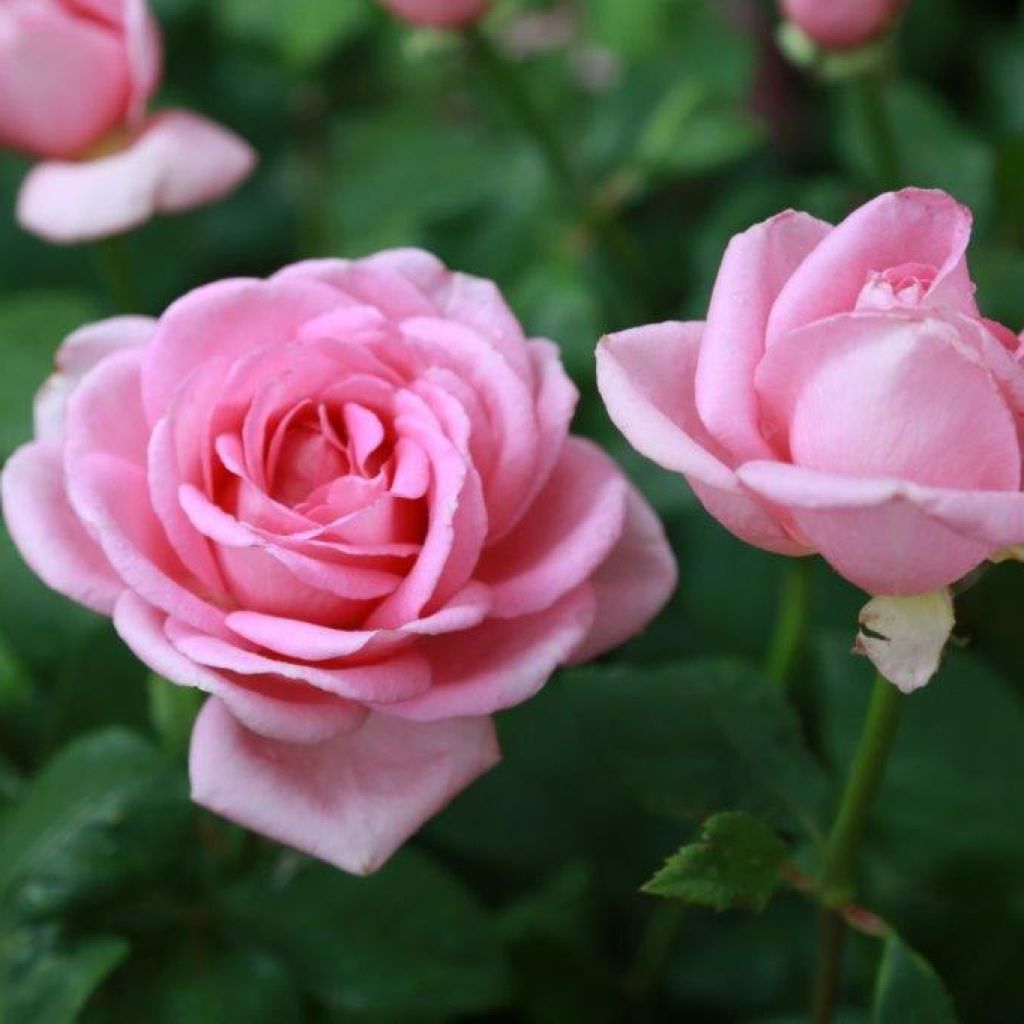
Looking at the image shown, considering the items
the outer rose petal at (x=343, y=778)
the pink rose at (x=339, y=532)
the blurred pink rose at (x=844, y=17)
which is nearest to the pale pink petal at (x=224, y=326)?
the pink rose at (x=339, y=532)

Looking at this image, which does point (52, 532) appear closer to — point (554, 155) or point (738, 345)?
point (738, 345)

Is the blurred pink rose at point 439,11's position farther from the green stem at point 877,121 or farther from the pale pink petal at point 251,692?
the pale pink petal at point 251,692

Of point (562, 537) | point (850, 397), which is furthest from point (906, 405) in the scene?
point (562, 537)

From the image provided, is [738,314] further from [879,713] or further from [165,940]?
[165,940]

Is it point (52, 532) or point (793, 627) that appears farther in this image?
point (793, 627)

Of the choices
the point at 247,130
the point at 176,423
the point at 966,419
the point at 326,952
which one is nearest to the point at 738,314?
the point at 966,419
